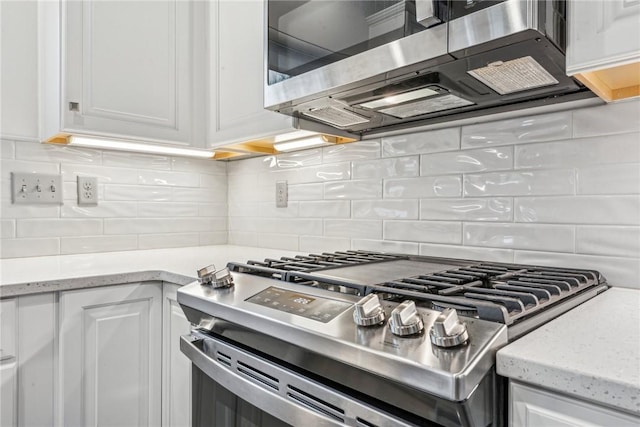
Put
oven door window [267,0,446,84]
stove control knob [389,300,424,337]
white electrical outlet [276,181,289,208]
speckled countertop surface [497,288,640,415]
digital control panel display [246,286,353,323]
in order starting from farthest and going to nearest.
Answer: white electrical outlet [276,181,289,208], oven door window [267,0,446,84], digital control panel display [246,286,353,323], stove control knob [389,300,424,337], speckled countertop surface [497,288,640,415]

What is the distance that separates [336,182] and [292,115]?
394 mm

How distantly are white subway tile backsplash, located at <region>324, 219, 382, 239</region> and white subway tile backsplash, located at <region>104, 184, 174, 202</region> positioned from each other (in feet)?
2.59

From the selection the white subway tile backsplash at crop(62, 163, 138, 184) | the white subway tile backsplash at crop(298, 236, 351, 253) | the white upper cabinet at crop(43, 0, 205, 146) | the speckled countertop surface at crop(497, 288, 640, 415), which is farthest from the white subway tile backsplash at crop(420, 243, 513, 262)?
the white subway tile backsplash at crop(62, 163, 138, 184)

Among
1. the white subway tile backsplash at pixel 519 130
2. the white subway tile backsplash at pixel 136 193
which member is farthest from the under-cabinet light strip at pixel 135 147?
the white subway tile backsplash at pixel 519 130

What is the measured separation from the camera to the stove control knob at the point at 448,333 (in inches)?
21.4

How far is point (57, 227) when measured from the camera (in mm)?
1590

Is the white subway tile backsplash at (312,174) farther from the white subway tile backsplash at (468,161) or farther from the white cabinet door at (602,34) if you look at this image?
the white cabinet door at (602,34)

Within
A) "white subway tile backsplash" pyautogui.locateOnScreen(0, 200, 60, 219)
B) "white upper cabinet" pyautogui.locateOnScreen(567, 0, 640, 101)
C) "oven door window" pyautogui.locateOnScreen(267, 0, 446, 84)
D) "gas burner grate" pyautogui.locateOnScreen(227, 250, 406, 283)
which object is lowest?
"gas burner grate" pyautogui.locateOnScreen(227, 250, 406, 283)

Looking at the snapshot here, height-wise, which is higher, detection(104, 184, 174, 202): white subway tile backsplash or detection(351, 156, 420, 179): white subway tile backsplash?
detection(351, 156, 420, 179): white subway tile backsplash

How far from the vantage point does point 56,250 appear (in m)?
1.59

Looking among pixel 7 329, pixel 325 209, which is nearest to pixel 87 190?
pixel 7 329

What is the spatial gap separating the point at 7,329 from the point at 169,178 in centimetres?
98

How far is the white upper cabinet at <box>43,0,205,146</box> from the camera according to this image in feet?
4.48

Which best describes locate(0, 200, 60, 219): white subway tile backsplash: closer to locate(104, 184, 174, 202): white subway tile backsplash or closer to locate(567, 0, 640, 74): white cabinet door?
locate(104, 184, 174, 202): white subway tile backsplash
